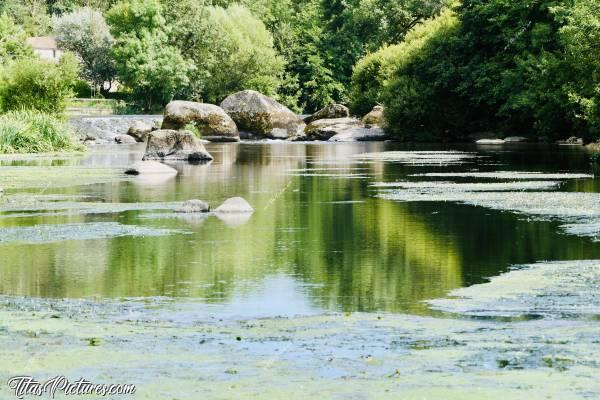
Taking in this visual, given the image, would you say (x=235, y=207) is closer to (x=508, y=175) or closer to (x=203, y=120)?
(x=508, y=175)

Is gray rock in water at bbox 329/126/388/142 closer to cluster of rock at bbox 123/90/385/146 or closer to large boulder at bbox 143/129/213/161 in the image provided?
cluster of rock at bbox 123/90/385/146

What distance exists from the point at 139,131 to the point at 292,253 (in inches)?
2032

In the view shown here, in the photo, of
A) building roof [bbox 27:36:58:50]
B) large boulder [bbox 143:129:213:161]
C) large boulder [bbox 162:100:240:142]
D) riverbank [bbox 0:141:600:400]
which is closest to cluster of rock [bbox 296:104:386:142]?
large boulder [bbox 162:100:240:142]

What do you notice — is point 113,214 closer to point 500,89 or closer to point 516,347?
point 516,347

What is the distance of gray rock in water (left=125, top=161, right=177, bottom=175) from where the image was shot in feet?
108

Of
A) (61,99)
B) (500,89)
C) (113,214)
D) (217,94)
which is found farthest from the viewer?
(217,94)

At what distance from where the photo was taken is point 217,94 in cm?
8644

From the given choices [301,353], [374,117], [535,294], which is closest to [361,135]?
[374,117]

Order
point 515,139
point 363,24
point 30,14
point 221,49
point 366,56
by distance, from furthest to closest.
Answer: point 30,14 < point 363,24 < point 221,49 < point 366,56 < point 515,139

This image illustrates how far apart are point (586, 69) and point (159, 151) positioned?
16770mm

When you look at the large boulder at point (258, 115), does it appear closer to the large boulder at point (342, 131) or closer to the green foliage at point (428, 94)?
the large boulder at point (342, 131)

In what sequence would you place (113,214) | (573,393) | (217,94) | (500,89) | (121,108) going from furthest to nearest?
(217,94)
(121,108)
(500,89)
(113,214)
(573,393)

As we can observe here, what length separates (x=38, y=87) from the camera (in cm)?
5047

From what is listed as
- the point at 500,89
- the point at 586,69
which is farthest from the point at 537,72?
the point at 586,69
